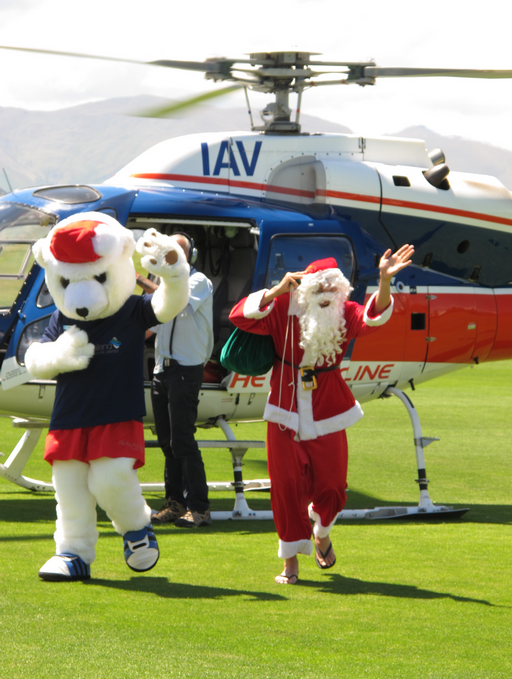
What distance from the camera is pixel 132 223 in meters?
6.32

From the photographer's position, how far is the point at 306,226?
612 cm

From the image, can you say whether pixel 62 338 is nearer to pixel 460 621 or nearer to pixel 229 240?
pixel 460 621

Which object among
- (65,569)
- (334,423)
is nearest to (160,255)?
(334,423)

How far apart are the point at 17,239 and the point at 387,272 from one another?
2.77m

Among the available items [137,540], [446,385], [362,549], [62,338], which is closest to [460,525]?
[362,549]

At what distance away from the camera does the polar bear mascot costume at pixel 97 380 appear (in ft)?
12.9

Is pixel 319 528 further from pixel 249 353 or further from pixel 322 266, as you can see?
pixel 322 266

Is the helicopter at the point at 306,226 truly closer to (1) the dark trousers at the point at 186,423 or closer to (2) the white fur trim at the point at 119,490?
(1) the dark trousers at the point at 186,423

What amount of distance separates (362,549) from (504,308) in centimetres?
291

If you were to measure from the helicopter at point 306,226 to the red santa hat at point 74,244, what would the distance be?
5.38 feet

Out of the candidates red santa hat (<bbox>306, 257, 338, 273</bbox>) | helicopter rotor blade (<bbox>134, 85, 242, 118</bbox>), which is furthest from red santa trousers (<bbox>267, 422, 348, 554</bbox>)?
helicopter rotor blade (<bbox>134, 85, 242, 118</bbox>)

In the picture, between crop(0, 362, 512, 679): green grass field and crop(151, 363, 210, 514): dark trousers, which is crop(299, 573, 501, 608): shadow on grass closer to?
crop(0, 362, 512, 679): green grass field

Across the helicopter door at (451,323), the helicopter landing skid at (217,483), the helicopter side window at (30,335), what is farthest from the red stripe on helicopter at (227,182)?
the helicopter landing skid at (217,483)

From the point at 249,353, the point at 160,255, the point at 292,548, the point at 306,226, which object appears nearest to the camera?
the point at 160,255
